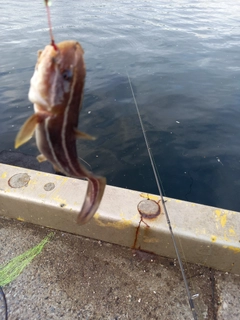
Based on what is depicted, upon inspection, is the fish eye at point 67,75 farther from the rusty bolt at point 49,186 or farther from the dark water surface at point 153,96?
the dark water surface at point 153,96

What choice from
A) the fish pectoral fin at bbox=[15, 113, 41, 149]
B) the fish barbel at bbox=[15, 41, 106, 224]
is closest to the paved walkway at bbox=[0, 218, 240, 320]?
the fish barbel at bbox=[15, 41, 106, 224]

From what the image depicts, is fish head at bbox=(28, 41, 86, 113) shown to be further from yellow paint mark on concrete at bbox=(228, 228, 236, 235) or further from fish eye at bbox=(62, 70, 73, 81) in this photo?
yellow paint mark on concrete at bbox=(228, 228, 236, 235)

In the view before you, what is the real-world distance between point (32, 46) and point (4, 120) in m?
6.89

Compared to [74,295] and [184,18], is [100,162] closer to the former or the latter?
[74,295]

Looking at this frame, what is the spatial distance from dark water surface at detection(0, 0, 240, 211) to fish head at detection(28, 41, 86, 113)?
4.44m

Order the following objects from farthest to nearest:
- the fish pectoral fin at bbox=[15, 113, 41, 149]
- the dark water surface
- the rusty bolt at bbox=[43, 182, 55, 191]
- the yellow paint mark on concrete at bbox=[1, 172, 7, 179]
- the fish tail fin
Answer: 1. the dark water surface
2. the yellow paint mark on concrete at bbox=[1, 172, 7, 179]
3. the rusty bolt at bbox=[43, 182, 55, 191]
4. the fish tail fin
5. the fish pectoral fin at bbox=[15, 113, 41, 149]

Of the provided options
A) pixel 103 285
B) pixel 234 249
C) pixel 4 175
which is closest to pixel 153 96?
pixel 4 175

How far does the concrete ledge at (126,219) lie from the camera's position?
3.34 m

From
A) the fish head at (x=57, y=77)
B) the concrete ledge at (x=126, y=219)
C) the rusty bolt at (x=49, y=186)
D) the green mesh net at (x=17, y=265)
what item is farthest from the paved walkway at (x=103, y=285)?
the fish head at (x=57, y=77)

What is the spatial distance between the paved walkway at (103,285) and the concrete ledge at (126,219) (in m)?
0.19

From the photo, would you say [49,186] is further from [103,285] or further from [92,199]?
[92,199]

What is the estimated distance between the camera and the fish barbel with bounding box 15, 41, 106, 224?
5.65 feet

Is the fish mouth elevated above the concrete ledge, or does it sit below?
above

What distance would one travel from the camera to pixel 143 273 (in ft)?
11.4
